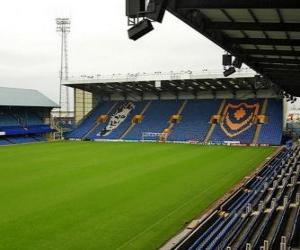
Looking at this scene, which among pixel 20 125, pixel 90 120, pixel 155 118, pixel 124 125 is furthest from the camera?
pixel 90 120

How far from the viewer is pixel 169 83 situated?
5428 cm

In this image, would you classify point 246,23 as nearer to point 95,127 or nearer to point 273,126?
point 273,126

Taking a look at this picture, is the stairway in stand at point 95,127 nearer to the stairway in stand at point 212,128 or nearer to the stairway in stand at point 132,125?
Answer: the stairway in stand at point 132,125

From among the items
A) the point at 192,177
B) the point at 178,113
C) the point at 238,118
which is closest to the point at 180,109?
the point at 178,113

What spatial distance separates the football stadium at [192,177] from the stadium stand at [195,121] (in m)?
0.22

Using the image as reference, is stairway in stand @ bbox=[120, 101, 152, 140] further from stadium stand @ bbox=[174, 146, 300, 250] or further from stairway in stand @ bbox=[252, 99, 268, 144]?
stadium stand @ bbox=[174, 146, 300, 250]

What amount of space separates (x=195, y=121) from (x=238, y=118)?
18.0 feet

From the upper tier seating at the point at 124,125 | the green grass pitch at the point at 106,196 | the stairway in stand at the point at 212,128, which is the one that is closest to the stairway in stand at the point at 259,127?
the stairway in stand at the point at 212,128

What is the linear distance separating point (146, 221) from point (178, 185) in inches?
278

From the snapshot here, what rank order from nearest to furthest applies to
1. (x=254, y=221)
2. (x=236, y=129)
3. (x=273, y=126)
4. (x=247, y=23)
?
(x=247, y=23), (x=254, y=221), (x=273, y=126), (x=236, y=129)

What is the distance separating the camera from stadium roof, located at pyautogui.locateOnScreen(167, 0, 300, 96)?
8625mm

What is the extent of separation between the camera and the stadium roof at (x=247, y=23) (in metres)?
8.62

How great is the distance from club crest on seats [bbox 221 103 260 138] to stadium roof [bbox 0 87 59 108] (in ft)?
79.2

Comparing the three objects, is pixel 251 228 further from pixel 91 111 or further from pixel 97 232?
pixel 91 111
